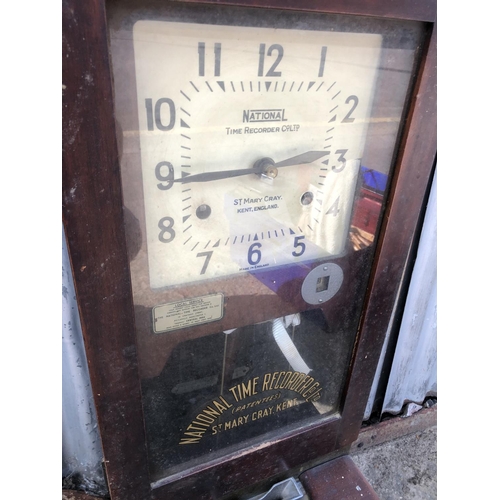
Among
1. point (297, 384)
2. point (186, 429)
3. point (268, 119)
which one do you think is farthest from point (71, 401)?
point (268, 119)

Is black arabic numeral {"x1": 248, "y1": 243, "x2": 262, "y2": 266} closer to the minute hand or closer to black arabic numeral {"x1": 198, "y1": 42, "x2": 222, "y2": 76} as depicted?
the minute hand

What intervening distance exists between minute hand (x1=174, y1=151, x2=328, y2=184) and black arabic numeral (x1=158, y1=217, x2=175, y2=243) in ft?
0.19

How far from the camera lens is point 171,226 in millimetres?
639

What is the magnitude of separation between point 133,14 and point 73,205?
0.22 metres

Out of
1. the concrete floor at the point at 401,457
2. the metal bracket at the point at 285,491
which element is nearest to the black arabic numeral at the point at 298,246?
the metal bracket at the point at 285,491

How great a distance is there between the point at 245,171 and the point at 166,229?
0.45 feet

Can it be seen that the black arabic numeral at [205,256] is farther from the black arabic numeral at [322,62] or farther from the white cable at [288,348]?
the black arabic numeral at [322,62]

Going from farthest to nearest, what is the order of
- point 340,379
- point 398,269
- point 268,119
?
point 340,379 → point 398,269 → point 268,119

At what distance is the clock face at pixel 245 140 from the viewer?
1.79ft

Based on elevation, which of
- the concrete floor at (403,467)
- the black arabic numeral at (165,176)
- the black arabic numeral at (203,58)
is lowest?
the concrete floor at (403,467)

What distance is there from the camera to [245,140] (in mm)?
625

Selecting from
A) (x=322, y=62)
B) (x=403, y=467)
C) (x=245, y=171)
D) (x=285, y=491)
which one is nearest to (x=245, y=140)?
(x=245, y=171)

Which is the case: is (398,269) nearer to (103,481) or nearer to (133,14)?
(133,14)

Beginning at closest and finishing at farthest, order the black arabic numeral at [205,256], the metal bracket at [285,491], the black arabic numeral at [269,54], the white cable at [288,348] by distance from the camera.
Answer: the black arabic numeral at [269,54] < the black arabic numeral at [205,256] < the white cable at [288,348] < the metal bracket at [285,491]
